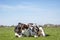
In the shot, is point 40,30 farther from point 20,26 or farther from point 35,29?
point 20,26

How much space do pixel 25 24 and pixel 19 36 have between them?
4.66 feet

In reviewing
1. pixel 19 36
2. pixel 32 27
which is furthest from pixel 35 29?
pixel 19 36

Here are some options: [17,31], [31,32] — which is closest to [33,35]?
[31,32]

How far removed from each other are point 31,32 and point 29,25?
772mm

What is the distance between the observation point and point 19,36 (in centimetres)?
2030

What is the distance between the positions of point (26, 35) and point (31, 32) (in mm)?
602

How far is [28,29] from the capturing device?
2056cm

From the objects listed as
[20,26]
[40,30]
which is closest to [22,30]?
[20,26]

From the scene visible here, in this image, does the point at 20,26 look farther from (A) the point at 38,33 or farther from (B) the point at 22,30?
(A) the point at 38,33

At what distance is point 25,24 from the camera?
68.3ft

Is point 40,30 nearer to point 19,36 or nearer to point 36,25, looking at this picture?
point 36,25

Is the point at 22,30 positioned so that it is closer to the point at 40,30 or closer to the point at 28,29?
the point at 28,29

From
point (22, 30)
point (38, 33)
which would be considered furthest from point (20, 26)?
point (38, 33)

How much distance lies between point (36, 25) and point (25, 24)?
3.75 ft
